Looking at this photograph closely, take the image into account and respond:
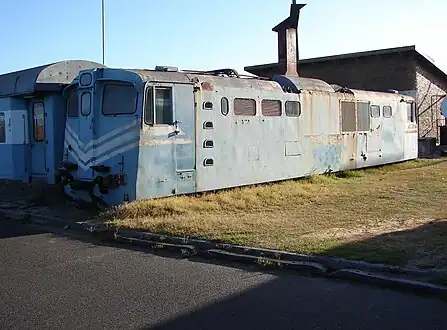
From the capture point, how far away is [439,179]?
1625 centimetres

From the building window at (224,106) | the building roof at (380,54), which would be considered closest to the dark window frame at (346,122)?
the building window at (224,106)

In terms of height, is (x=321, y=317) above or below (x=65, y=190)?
below

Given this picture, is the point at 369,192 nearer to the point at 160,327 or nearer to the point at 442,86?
the point at 160,327

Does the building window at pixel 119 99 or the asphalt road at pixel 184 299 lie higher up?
the building window at pixel 119 99

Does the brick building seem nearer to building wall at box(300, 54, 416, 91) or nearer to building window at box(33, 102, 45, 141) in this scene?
building wall at box(300, 54, 416, 91)

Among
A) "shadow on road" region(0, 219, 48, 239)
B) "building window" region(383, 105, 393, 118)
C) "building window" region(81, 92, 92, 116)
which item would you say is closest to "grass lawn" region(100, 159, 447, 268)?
"shadow on road" region(0, 219, 48, 239)

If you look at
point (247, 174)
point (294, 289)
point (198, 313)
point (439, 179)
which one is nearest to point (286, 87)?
point (247, 174)

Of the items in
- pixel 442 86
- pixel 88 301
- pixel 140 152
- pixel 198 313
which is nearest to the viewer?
pixel 198 313

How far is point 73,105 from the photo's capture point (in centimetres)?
1259

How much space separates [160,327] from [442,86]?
29945mm

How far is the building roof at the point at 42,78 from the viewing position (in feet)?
43.2

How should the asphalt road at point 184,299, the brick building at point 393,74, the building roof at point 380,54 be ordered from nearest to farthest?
the asphalt road at point 184,299 < the building roof at point 380,54 < the brick building at point 393,74

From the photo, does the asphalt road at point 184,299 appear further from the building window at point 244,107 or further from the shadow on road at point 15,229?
the building window at point 244,107

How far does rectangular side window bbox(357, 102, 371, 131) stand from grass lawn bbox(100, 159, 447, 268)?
3154 millimetres
